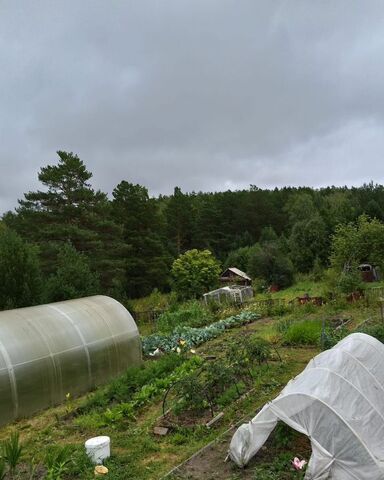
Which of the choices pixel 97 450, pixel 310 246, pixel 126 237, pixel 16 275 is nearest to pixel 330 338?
pixel 97 450

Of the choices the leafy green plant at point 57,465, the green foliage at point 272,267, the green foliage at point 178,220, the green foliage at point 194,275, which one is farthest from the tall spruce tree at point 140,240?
the leafy green plant at point 57,465

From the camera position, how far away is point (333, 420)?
4949 mm

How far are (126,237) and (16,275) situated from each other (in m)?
22.8

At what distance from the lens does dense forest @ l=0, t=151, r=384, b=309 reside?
538 inches

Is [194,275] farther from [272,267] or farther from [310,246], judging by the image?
[310,246]

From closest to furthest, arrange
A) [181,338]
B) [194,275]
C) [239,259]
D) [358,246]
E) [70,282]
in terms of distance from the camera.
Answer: [181,338], [70,282], [358,246], [194,275], [239,259]

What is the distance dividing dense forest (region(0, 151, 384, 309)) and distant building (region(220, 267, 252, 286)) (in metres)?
0.77

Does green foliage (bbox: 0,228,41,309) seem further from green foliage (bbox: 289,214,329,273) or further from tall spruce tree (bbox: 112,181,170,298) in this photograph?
green foliage (bbox: 289,214,329,273)

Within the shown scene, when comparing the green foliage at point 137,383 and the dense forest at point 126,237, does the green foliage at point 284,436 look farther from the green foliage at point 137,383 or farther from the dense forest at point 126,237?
the dense forest at point 126,237

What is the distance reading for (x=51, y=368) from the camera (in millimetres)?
8992

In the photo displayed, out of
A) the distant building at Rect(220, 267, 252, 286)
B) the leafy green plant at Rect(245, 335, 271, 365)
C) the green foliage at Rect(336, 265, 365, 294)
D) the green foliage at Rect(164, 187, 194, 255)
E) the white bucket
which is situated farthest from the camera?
the green foliage at Rect(164, 187, 194, 255)

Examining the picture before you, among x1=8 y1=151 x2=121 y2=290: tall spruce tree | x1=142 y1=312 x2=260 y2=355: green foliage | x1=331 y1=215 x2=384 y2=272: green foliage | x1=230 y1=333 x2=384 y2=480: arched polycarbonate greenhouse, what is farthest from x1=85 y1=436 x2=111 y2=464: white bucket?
x1=8 y1=151 x2=121 y2=290: tall spruce tree

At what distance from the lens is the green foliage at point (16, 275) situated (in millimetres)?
13031

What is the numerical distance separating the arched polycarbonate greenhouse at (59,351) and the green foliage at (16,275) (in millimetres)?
2623
